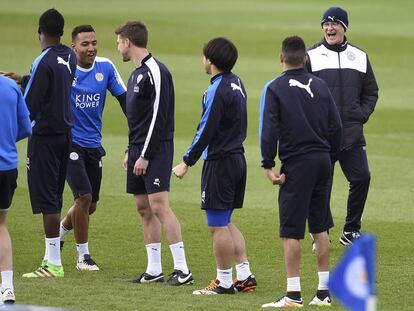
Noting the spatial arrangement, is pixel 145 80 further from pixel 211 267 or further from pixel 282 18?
pixel 282 18

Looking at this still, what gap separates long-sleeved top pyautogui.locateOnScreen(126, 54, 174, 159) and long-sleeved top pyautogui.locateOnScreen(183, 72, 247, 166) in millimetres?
488

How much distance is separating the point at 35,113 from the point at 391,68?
20.9 m

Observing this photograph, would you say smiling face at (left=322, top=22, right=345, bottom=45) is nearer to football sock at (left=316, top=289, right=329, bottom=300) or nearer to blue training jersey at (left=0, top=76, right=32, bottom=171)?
football sock at (left=316, top=289, right=329, bottom=300)

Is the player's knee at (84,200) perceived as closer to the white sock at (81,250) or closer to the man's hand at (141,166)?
the white sock at (81,250)

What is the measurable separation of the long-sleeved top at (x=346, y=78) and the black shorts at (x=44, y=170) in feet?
9.70

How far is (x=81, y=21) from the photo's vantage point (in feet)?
131

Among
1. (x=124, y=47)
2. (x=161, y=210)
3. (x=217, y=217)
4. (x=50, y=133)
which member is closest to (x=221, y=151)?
(x=217, y=217)

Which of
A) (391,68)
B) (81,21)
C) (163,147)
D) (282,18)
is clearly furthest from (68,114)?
(282,18)

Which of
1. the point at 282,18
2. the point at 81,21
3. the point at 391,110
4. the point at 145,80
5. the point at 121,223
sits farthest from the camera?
the point at 282,18

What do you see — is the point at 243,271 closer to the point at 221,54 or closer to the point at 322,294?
the point at 322,294

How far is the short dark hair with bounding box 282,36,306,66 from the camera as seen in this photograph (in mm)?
9461

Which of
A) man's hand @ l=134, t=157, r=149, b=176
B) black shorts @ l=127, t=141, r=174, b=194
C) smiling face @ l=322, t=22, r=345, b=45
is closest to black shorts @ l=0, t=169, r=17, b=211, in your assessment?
man's hand @ l=134, t=157, r=149, b=176

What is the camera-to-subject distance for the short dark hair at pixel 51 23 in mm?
10867

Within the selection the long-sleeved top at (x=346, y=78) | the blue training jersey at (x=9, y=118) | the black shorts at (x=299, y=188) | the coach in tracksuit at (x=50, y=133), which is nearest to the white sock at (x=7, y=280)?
the blue training jersey at (x=9, y=118)
